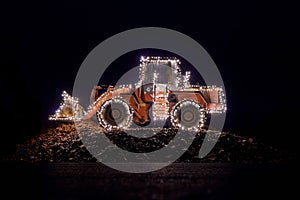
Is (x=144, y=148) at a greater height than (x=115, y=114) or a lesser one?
lesser

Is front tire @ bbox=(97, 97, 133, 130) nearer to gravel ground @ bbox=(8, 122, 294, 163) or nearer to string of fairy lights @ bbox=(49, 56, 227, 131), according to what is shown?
string of fairy lights @ bbox=(49, 56, 227, 131)

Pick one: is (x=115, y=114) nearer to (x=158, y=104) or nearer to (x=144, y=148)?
(x=158, y=104)

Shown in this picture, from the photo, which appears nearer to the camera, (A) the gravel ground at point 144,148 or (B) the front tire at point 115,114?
(A) the gravel ground at point 144,148

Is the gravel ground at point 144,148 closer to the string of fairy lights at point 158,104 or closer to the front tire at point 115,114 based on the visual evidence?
the front tire at point 115,114

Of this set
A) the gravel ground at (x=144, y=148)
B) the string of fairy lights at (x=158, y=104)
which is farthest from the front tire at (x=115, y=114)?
the gravel ground at (x=144, y=148)

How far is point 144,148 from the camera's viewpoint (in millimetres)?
11266

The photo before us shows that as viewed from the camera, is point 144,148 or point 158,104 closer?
point 144,148

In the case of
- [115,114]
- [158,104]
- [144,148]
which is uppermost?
[158,104]

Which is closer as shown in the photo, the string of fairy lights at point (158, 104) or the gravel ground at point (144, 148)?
the gravel ground at point (144, 148)

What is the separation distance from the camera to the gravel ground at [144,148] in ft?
34.6

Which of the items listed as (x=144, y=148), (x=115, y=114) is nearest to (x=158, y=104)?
(x=115, y=114)

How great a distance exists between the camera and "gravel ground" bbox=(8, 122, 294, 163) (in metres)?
10.5

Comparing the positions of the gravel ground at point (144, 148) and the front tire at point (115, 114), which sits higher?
the front tire at point (115, 114)

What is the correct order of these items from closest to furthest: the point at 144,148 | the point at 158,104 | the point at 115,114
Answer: the point at 144,148 < the point at 115,114 < the point at 158,104
